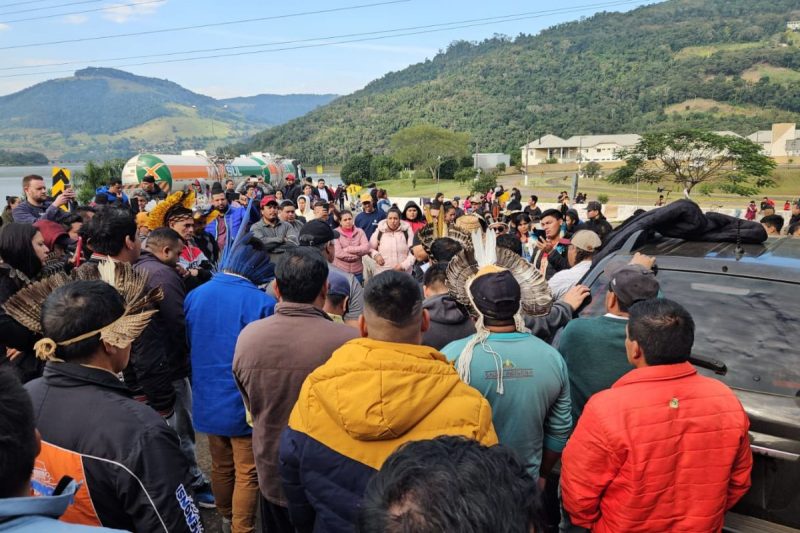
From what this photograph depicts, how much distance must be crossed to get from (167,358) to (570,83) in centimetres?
17918

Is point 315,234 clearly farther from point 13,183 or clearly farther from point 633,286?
point 13,183

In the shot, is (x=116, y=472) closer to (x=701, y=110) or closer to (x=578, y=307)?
(x=578, y=307)

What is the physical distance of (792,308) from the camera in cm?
282

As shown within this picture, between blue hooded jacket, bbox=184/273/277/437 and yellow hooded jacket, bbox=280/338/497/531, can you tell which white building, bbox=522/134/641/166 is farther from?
yellow hooded jacket, bbox=280/338/497/531

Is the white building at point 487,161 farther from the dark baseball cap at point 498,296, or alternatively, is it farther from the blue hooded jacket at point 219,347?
the dark baseball cap at point 498,296

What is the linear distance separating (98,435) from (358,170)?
7503 centimetres

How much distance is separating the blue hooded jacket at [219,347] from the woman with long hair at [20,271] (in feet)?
2.92

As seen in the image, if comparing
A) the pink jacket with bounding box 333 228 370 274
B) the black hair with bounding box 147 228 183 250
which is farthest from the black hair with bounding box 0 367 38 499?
the pink jacket with bounding box 333 228 370 274

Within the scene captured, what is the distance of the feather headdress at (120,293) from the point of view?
1999mm

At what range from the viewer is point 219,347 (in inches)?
131

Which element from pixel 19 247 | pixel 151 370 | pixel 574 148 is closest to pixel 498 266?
pixel 151 370

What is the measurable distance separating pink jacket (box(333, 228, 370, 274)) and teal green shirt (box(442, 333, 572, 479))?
4.70 meters

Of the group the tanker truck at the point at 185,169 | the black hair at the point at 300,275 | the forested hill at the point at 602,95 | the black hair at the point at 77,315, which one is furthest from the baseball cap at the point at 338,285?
the forested hill at the point at 602,95

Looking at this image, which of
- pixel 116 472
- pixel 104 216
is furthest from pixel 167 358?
pixel 116 472
